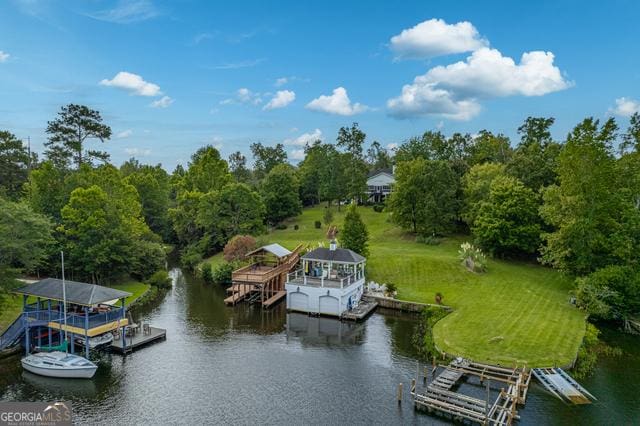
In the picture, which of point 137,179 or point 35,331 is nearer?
point 35,331

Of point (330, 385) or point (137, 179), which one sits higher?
point (137, 179)

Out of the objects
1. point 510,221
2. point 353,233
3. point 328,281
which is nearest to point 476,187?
point 510,221

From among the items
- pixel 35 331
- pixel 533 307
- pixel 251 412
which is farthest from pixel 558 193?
pixel 35 331

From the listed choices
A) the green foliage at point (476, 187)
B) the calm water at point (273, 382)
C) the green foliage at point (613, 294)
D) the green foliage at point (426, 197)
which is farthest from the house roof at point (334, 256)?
the green foliage at point (476, 187)

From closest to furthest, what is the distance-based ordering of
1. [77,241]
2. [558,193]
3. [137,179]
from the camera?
[558,193] < [77,241] < [137,179]

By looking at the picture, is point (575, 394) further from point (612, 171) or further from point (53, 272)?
point (53, 272)

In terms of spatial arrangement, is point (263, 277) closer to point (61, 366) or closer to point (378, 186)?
point (61, 366)

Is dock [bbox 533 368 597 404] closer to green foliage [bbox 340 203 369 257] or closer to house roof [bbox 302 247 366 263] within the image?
house roof [bbox 302 247 366 263]
